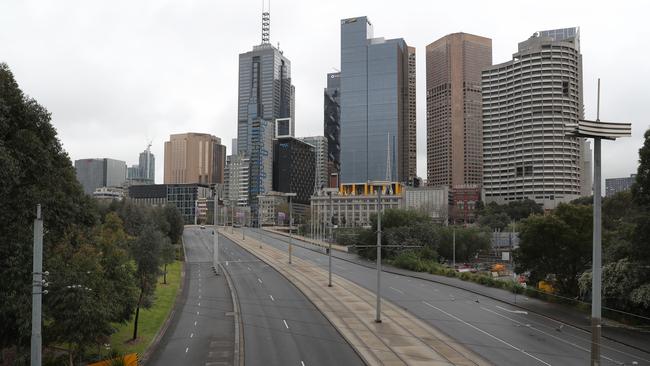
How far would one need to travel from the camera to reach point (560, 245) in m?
51.8

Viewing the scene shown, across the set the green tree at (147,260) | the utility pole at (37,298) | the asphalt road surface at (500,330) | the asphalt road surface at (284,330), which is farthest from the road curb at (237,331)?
the asphalt road surface at (500,330)

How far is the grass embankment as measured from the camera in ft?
119

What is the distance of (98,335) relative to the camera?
30.7m

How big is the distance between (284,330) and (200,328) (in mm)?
6543

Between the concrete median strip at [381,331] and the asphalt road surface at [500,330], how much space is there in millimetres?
Answer: 1420

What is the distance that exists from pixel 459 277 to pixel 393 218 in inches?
1314

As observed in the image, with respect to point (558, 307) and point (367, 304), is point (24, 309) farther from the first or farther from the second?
point (558, 307)

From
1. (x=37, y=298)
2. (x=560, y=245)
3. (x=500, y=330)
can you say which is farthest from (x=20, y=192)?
(x=560, y=245)

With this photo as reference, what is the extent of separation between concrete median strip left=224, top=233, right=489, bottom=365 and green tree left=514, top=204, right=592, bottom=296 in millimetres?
15581

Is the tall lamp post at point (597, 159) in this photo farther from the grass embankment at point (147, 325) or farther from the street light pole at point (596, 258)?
the grass embankment at point (147, 325)

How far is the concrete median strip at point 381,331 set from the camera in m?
30.6

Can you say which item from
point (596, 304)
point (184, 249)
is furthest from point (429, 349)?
point (184, 249)

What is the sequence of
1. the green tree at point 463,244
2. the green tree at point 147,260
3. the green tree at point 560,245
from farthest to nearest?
the green tree at point 463,244
the green tree at point 560,245
the green tree at point 147,260

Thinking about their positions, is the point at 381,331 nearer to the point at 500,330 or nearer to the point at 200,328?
the point at 500,330
